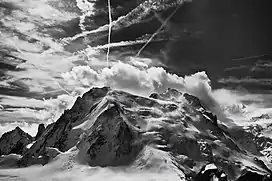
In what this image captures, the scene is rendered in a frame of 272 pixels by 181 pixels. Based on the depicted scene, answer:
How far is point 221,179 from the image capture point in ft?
466

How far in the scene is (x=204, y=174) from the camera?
149125mm

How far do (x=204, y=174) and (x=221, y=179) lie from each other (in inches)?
359
